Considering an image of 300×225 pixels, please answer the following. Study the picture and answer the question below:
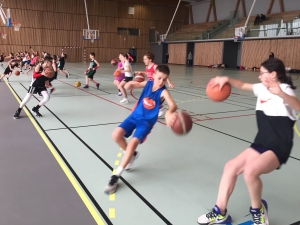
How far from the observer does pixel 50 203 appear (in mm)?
2686

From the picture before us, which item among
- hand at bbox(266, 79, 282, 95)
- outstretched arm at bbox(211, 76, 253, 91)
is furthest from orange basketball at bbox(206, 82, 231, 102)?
hand at bbox(266, 79, 282, 95)

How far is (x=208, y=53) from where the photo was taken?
30609mm

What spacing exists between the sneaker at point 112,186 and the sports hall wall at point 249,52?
23601mm

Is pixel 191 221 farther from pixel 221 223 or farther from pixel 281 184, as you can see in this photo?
pixel 281 184

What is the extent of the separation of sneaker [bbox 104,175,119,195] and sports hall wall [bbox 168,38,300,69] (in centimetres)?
2360

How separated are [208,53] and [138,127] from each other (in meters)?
28.8

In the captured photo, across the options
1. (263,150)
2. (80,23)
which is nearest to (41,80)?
(263,150)

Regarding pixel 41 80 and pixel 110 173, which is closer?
pixel 110 173

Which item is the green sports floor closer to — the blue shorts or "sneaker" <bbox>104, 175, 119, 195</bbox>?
"sneaker" <bbox>104, 175, 119, 195</bbox>

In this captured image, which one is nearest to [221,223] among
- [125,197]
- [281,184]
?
[125,197]

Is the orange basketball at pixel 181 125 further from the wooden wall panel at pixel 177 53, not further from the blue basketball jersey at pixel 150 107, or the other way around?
the wooden wall panel at pixel 177 53

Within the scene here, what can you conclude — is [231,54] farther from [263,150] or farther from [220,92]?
[263,150]

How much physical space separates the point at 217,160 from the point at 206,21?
33870mm

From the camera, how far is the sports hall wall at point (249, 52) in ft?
75.7
